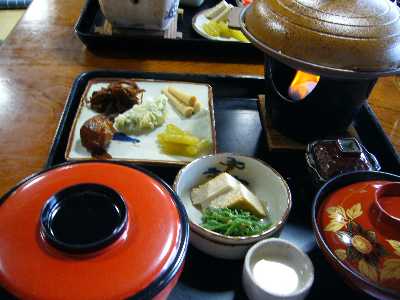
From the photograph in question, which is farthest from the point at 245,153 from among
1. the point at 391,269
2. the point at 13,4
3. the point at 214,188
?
the point at 13,4

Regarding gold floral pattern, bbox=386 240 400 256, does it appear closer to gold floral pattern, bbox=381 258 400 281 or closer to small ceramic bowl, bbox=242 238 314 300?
gold floral pattern, bbox=381 258 400 281

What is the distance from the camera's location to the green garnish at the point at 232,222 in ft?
3.09

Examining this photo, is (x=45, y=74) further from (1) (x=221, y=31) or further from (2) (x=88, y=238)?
(2) (x=88, y=238)

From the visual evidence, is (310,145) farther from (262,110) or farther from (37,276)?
(37,276)

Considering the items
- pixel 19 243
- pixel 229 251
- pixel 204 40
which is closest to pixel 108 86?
pixel 204 40

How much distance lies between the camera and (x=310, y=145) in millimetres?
1163

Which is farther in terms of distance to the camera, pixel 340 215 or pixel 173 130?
pixel 173 130

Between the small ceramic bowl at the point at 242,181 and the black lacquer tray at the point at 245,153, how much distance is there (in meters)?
0.05

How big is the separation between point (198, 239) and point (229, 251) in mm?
77

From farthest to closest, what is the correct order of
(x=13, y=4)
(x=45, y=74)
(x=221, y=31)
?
(x=13, y=4), (x=221, y=31), (x=45, y=74)

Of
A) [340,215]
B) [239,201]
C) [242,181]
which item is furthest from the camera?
[242,181]

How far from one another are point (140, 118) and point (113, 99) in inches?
6.0

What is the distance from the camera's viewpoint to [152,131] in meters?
1.29

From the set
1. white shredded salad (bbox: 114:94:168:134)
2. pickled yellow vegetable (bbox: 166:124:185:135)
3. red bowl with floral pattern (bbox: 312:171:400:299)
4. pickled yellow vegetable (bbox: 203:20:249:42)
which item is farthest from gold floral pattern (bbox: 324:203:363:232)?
pickled yellow vegetable (bbox: 203:20:249:42)
